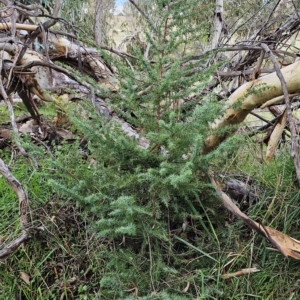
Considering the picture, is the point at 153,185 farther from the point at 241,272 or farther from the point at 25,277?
the point at 25,277

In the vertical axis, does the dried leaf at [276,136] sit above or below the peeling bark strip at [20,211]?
above

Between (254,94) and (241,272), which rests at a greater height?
(254,94)

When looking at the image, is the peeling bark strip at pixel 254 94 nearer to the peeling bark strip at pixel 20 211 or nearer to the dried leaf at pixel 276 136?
the dried leaf at pixel 276 136

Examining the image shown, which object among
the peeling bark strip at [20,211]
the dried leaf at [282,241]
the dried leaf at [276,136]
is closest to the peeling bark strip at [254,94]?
the dried leaf at [276,136]

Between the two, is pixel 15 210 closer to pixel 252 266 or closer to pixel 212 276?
pixel 212 276

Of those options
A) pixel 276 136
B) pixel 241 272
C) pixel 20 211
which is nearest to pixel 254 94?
pixel 276 136

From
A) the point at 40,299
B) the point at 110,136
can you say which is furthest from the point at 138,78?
the point at 40,299

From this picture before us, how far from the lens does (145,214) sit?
1.48 m

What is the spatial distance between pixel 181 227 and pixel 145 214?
233mm

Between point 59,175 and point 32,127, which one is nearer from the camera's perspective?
point 59,175

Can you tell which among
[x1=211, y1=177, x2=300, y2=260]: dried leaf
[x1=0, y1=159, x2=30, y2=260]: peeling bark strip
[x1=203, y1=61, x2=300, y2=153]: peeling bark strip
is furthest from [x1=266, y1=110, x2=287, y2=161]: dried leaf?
[x1=0, y1=159, x2=30, y2=260]: peeling bark strip

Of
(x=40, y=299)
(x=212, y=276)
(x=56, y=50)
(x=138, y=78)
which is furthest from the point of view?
(x=56, y=50)

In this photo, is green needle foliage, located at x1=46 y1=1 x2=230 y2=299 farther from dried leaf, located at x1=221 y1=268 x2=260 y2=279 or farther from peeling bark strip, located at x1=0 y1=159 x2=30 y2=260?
peeling bark strip, located at x1=0 y1=159 x2=30 y2=260

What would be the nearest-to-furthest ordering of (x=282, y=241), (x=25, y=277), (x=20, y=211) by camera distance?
(x=282, y=241)
(x=25, y=277)
(x=20, y=211)
